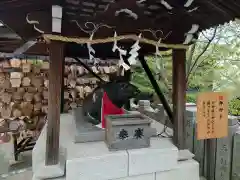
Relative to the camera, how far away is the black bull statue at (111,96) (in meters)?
2.10

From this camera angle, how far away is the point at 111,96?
7.06 ft

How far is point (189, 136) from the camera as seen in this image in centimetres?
275

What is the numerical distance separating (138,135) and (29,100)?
14.4 feet

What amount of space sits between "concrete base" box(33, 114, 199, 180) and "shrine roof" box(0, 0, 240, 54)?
101 cm

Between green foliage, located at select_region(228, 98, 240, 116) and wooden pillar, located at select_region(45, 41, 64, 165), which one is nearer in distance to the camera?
wooden pillar, located at select_region(45, 41, 64, 165)

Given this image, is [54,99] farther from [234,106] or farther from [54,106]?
[234,106]

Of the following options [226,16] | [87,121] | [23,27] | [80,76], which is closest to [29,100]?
[80,76]

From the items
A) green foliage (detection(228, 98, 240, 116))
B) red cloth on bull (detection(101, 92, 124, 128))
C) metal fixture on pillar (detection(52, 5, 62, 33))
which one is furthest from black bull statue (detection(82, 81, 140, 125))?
green foliage (detection(228, 98, 240, 116))

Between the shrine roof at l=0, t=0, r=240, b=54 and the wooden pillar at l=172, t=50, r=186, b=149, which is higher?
the shrine roof at l=0, t=0, r=240, b=54

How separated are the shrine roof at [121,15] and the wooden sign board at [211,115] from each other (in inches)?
25.9

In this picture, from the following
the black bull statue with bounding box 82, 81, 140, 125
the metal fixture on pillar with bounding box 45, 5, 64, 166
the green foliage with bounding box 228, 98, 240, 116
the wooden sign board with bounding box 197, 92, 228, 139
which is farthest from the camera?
the green foliage with bounding box 228, 98, 240, 116

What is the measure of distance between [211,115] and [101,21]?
4.29 feet

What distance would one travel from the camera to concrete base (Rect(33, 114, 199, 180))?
158 cm

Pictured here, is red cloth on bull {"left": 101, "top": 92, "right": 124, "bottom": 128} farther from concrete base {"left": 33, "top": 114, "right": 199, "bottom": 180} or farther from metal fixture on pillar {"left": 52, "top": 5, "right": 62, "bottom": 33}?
metal fixture on pillar {"left": 52, "top": 5, "right": 62, "bottom": 33}
